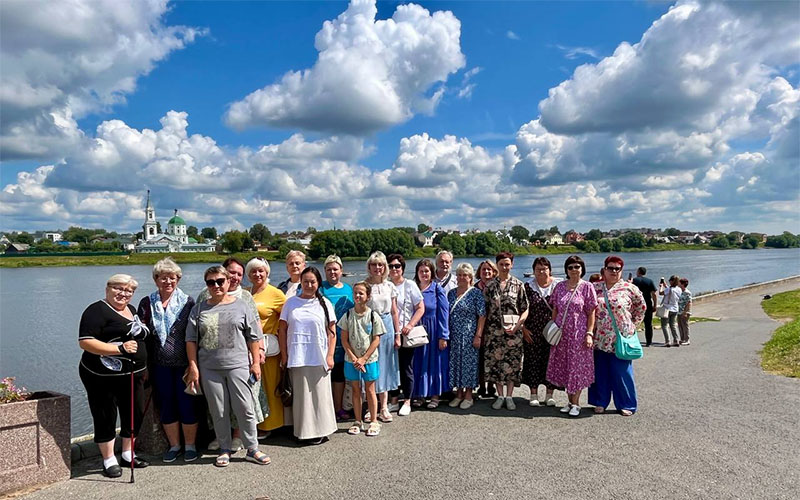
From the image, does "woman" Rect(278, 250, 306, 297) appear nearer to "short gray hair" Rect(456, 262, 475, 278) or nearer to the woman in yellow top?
the woman in yellow top

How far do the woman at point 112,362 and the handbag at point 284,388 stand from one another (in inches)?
49.9

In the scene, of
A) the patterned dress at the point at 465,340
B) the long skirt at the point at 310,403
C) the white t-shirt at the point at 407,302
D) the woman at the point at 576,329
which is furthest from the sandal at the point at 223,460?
the woman at the point at 576,329

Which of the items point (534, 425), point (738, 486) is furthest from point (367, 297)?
point (738, 486)

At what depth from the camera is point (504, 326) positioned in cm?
586

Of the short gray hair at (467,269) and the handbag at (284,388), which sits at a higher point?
the short gray hair at (467,269)

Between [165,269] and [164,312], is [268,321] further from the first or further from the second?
[165,269]

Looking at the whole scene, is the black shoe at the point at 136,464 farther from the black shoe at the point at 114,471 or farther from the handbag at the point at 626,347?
the handbag at the point at 626,347

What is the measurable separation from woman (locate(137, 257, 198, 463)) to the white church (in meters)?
131

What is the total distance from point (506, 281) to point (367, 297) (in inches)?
69.5

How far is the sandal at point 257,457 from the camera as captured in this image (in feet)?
14.9

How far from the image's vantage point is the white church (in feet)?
425

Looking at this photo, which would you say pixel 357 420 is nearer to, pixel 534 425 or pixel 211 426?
pixel 211 426

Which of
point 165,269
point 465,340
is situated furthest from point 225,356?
point 465,340

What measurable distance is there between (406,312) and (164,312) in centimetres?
256
